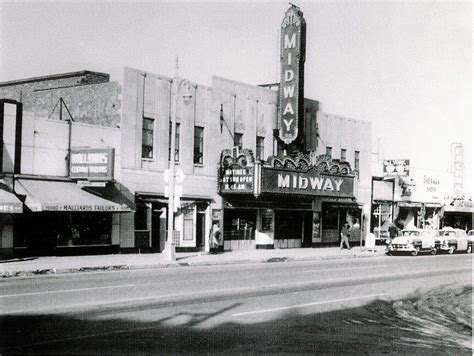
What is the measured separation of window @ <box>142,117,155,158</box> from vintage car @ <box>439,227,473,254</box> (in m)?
19.2

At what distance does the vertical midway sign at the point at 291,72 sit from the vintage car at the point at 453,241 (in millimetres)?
11489

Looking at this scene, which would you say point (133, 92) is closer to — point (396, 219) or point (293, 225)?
point (293, 225)

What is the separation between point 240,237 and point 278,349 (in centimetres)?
2515

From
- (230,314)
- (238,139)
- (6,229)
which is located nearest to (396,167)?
(238,139)

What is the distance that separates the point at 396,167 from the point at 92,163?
2751 cm

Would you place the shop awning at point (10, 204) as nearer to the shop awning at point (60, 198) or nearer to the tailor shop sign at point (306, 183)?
the shop awning at point (60, 198)

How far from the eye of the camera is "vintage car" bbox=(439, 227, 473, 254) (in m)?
37.8

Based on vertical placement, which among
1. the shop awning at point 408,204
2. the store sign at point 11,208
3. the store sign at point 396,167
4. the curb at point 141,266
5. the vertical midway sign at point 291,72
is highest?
the vertical midway sign at point 291,72

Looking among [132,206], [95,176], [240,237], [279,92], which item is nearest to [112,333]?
[95,176]

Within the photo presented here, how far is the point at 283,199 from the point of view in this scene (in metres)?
36.9

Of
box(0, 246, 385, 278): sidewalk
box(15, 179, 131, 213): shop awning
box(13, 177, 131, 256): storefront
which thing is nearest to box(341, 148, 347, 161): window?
box(0, 246, 385, 278): sidewalk

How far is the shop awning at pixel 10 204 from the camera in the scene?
21.3 metres

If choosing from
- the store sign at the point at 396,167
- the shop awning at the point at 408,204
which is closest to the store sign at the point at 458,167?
the shop awning at the point at 408,204

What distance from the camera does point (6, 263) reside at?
21.6m
